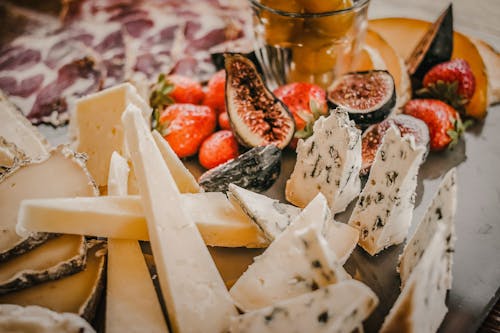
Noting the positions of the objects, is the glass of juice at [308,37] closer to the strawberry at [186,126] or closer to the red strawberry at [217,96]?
the red strawberry at [217,96]

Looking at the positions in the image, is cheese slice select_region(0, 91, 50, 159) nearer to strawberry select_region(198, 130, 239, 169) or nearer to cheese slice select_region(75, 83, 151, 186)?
cheese slice select_region(75, 83, 151, 186)

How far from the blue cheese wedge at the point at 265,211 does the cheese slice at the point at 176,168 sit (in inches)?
6.5

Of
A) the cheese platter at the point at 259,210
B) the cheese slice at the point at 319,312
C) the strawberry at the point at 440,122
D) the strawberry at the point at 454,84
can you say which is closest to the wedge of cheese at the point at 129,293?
the cheese platter at the point at 259,210

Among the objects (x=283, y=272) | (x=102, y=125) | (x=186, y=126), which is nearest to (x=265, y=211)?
(x=283, y=272)

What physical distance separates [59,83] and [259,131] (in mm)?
1010

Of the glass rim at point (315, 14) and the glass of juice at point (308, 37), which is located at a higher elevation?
the glass rim at point (315, 14)

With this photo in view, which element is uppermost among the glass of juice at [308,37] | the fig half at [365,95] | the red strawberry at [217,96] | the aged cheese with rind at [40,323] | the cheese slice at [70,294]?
the glass of juice at [308,37]

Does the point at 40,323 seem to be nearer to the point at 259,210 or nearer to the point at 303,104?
the point at 259,210

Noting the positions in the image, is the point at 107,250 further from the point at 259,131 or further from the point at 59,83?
the point at 59,83

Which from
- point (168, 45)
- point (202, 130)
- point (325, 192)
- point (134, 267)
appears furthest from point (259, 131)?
point (168, 45)

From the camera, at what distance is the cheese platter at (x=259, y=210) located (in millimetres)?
986

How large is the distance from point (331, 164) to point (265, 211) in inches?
9.2

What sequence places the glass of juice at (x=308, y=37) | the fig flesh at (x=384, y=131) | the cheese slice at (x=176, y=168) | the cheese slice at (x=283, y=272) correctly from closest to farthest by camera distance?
the cheese slice at (x=283, y=272) < the cheese slice at (x=176, y=168) < the fig flesh at (x=384, y=131) < the glass of juice at (x=308, y=37)

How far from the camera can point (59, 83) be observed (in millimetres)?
1976
